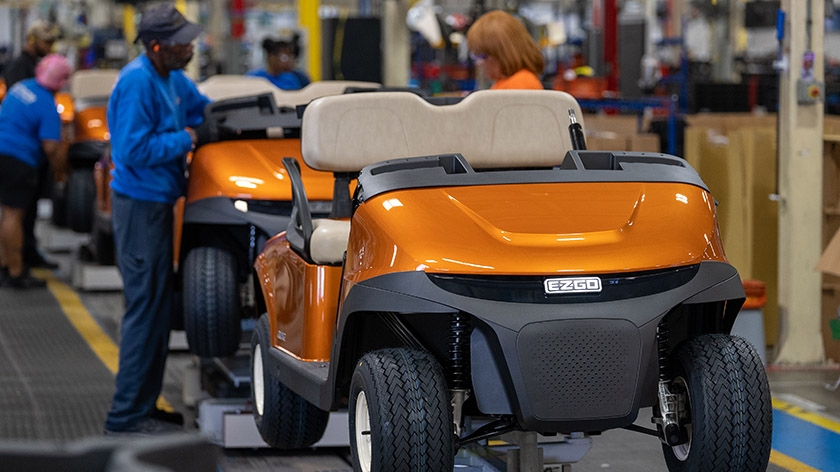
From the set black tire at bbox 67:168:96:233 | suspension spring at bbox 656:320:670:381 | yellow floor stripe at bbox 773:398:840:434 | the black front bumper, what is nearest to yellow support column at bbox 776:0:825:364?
yellow floor stripe at bbox 773:398:840:434

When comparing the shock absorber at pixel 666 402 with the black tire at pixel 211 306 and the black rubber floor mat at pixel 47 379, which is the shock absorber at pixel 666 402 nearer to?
the black tire at pixel 211 306

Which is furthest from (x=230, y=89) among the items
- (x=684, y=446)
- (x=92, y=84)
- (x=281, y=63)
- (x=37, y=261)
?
(x=37, y=261)

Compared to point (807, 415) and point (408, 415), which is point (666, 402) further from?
point (807, 415)

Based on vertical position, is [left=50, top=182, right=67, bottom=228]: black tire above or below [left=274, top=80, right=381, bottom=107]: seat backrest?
below

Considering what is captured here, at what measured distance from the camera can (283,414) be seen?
186 inches

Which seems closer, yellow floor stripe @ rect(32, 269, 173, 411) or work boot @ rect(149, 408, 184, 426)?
work boot @ rect(149, 408, 184, 426)

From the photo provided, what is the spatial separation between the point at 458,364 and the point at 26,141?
7.54 metres

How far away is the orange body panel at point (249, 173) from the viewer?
5.77 meters

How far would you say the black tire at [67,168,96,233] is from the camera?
450 inches

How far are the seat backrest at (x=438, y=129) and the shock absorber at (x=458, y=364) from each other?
0.96 meters

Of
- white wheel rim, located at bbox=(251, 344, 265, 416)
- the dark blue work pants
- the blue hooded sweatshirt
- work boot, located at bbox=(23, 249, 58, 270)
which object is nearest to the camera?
white wheel rim, located at bbox=(251, 344, 265, 416)

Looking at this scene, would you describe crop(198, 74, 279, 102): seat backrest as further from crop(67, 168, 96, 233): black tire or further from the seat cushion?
crop(67, 168, 96, 233): black tire

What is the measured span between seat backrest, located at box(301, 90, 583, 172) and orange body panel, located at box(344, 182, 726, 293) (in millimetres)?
688

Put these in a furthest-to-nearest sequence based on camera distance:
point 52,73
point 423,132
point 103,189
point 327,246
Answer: point 52,73 < point 103,189 < point 423,132 < point 327,246
